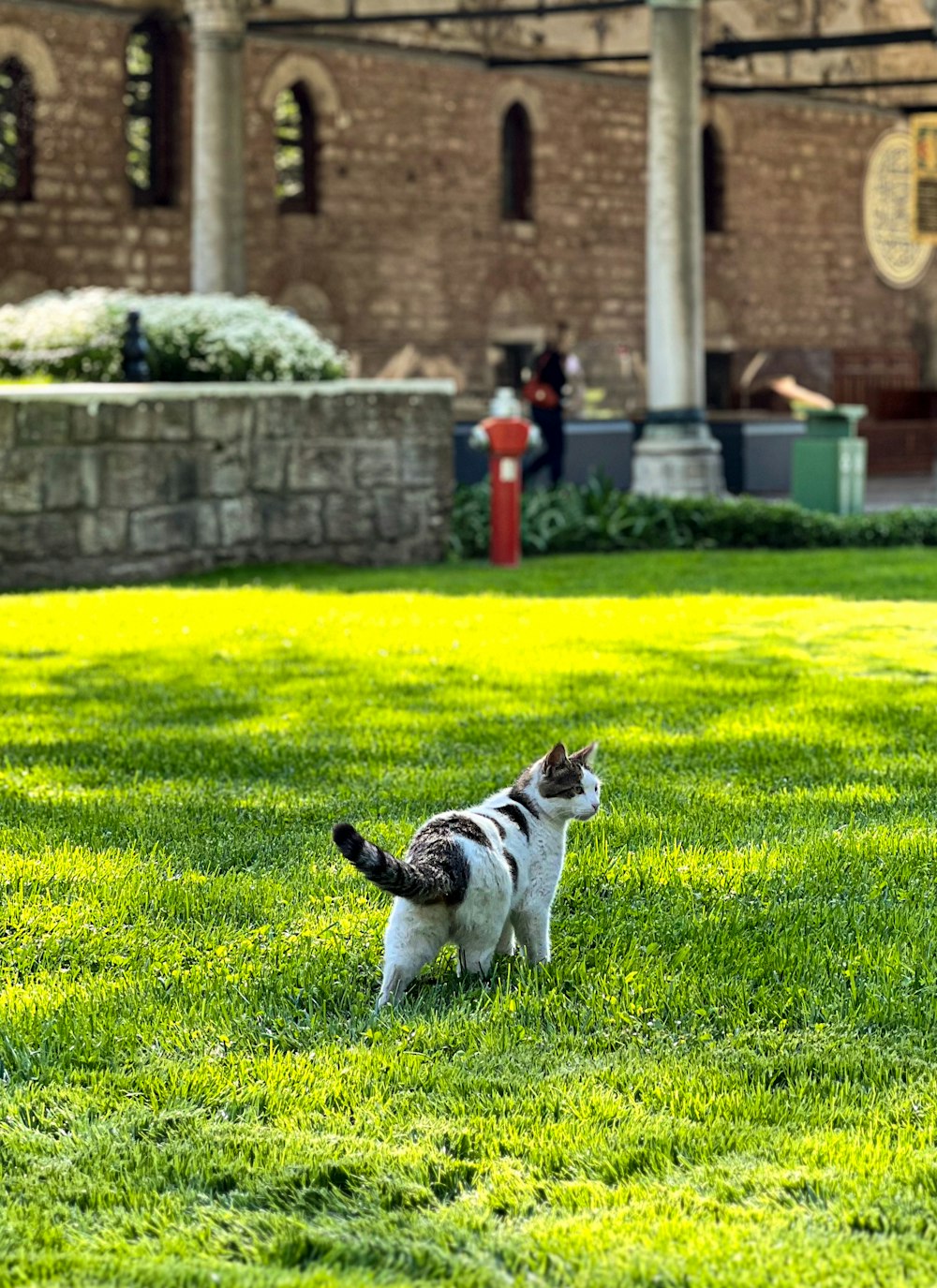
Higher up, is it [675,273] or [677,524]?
[675,273]

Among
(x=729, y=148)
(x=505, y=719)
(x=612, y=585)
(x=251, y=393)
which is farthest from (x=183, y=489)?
(x=729, y=148)

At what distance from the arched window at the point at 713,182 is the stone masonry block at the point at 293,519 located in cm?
1961

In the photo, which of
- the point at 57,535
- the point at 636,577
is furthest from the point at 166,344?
the point at 636,577

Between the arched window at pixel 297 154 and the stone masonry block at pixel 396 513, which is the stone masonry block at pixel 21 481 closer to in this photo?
the stone masonry block at pixel 396 513


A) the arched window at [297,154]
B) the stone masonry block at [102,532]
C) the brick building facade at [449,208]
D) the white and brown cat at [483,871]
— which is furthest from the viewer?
the arched window at [297,154]

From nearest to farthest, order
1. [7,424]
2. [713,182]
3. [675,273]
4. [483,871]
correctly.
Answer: [483,871] → [7,424] → [675,273] → [713,182]

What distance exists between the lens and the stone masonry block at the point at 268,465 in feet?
44.7

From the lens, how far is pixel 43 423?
12.2m

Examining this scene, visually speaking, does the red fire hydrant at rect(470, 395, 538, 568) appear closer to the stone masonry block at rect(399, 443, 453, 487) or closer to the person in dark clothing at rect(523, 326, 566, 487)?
the stone masonry block at rect(399, 443, 453, 487)

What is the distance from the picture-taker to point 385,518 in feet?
47.7

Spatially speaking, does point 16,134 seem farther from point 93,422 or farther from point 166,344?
point 93,422

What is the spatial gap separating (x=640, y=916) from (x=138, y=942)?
1133 millimetres

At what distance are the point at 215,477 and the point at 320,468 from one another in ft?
→ 3.13

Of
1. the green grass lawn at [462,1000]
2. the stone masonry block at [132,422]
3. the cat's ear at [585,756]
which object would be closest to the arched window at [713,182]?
the stone masonry block at [132,422]
